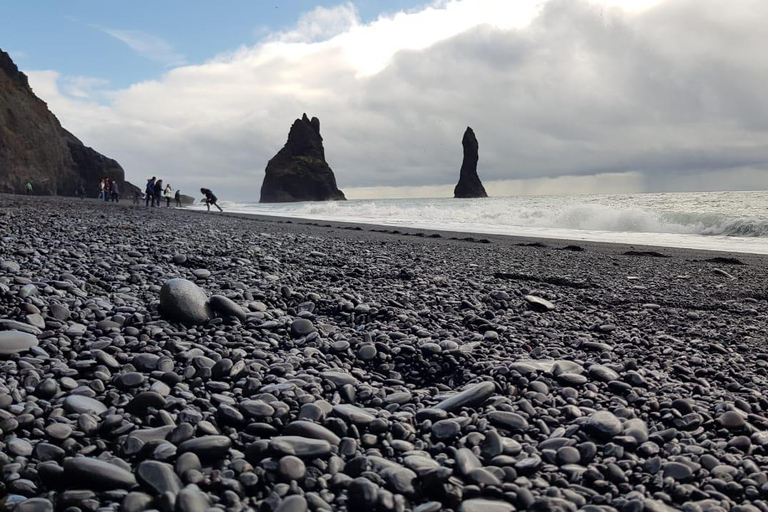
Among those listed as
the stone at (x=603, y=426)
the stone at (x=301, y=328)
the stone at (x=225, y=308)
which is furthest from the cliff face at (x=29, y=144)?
the stone at (x=603, y=426)

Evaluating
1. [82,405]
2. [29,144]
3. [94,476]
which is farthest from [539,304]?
[29,144]

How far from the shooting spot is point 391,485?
177cm

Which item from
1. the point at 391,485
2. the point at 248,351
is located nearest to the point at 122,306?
the point at 248,351

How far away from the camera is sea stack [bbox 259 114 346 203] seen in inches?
4633

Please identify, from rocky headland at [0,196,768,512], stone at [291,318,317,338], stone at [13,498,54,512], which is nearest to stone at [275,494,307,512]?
rocky headland at [0,196,768,512]

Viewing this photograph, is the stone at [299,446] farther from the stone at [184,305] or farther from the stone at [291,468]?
the stone at [184,305]

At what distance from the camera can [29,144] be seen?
52188mm

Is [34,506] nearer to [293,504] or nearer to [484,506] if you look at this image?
[293,504]

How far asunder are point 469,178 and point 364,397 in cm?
11940

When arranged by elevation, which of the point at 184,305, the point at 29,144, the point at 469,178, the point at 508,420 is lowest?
the point at 508,420

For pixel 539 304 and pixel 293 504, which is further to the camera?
pixel 539 304

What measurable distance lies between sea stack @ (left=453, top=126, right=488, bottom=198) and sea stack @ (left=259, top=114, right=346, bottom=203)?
28.2m

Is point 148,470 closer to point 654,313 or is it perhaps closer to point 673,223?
point 654,313

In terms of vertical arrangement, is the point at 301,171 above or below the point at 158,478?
above
